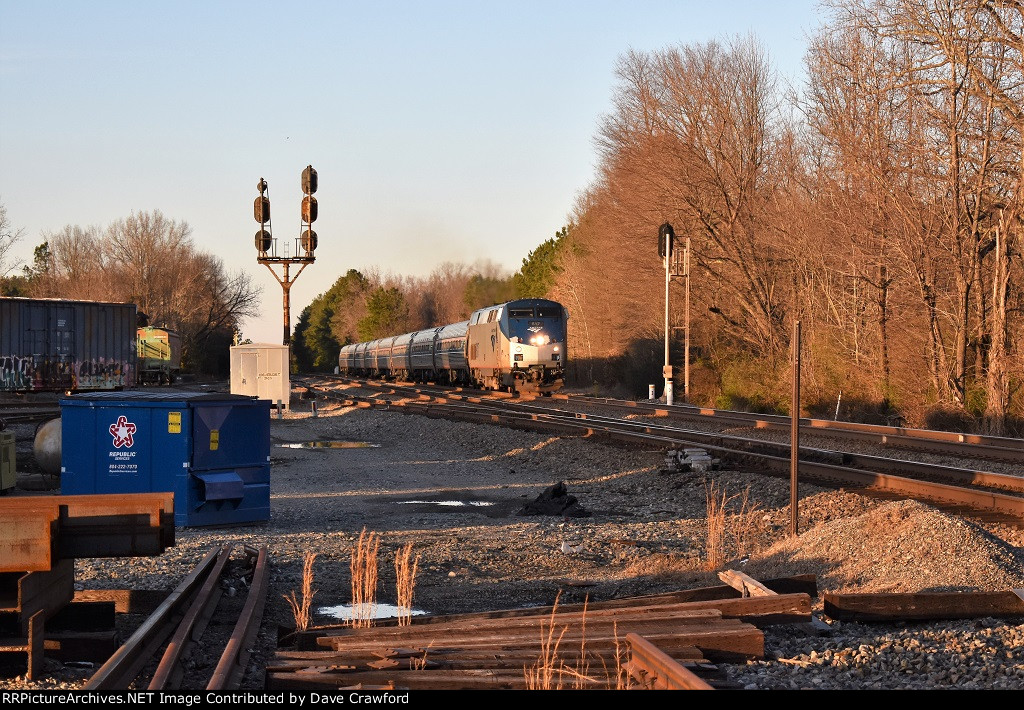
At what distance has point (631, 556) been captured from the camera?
10.6m

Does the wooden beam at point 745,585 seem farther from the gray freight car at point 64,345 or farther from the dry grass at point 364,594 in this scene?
the gray freight car at point 64,345

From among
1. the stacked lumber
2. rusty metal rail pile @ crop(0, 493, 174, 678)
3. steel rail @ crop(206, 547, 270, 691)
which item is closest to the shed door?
steel rail @ crop(206, 547, 270, 691)

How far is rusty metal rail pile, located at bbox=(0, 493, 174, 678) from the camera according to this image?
5.96 metres

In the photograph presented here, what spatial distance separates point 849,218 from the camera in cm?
2781

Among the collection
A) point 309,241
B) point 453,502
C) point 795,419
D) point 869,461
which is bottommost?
point 453,502

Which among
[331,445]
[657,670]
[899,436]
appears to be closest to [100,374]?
[331,445]

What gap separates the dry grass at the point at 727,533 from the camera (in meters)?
9.70

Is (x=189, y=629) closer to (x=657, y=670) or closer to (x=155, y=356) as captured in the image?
(x=657, y=670)

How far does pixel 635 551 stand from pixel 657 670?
5556 mm

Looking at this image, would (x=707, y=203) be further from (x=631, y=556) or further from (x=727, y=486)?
(x=631, y=556)

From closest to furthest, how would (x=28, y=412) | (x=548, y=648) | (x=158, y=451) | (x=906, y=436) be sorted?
(x=548, y=648), (x=158, y=451), (x=906, y=436), (x=28, y=412)

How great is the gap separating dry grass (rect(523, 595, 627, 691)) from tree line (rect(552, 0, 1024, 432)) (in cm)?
1588

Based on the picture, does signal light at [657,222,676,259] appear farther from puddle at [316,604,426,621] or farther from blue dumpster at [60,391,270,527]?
puddle at [316,604,426,621]

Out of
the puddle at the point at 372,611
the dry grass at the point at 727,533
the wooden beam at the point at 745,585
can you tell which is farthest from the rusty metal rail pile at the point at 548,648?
the dry grass at the point at 727,533
